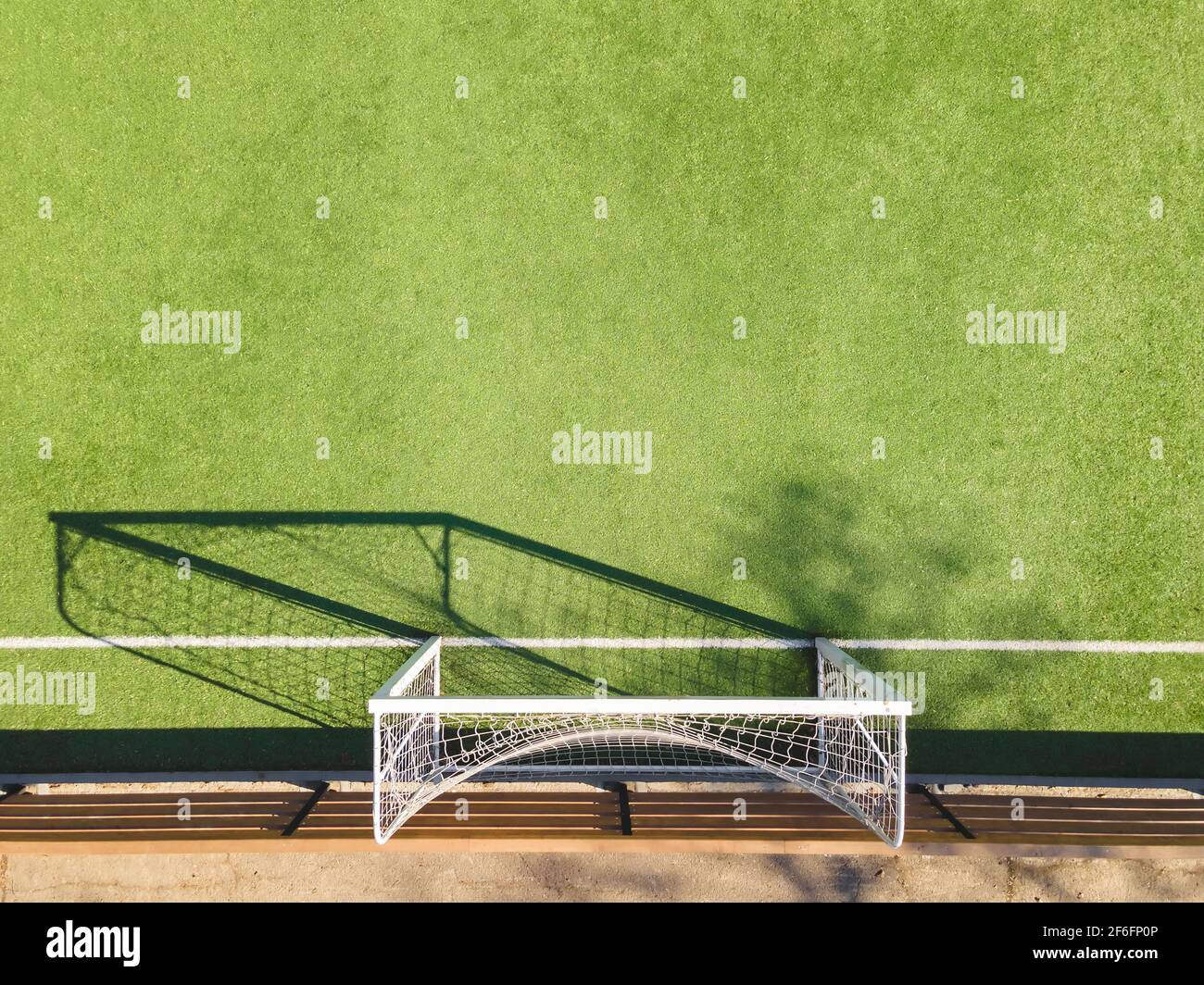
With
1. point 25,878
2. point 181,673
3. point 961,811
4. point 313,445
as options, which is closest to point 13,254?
point 313,445

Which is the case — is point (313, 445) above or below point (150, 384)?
below

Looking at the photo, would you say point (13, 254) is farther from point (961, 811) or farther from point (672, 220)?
point (961, 811)

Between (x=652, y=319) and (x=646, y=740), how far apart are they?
3107mm

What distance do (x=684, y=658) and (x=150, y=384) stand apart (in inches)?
175

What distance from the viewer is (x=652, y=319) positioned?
17.0ft

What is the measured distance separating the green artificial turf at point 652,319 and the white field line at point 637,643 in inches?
3.3

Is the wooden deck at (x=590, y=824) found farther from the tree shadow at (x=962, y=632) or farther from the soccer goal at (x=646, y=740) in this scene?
the tree shadow at (x=962, y=632)

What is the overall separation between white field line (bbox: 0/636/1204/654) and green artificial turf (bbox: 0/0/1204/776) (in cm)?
8

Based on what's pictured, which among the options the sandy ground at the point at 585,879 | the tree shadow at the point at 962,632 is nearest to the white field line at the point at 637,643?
the tree shadow at the point at 962,632

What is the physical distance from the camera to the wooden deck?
4.41 m

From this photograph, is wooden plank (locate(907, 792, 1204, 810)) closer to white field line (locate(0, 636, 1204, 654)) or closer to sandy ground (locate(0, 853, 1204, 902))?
sandy ground (locate(0, 853, 1204, 902))

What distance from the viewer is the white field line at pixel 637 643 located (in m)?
5.14

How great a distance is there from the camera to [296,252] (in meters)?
5.15

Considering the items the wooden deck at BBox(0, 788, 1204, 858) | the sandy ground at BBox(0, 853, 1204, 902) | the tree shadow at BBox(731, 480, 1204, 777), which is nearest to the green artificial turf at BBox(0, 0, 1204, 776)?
the tree shadow at BBox(731, 480, 1204, 777)
